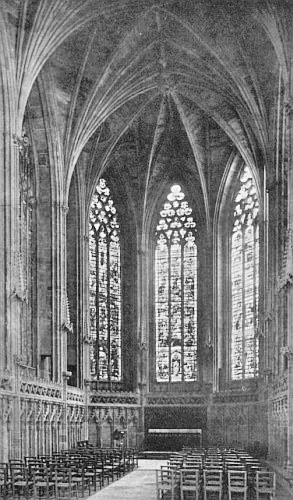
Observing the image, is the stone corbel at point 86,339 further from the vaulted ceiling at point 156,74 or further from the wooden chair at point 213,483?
the wooden chair at point 213,483

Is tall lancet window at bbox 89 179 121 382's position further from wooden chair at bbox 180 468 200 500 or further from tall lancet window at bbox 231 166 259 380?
wooden chair at bbox 180 468 200 500

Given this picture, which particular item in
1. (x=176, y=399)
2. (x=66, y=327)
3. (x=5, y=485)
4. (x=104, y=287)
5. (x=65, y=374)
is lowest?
(x=176, y=399)

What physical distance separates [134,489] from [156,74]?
65.6 ft

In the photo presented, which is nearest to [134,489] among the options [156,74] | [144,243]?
[156,74]

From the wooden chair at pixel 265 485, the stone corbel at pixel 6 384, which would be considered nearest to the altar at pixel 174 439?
the stone corbel at pixel 6 384

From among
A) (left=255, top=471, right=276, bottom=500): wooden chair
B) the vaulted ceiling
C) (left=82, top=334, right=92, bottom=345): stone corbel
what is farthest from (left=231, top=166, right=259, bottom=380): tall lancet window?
(left=255, top=471, right=276, bottom=500): wooden chair

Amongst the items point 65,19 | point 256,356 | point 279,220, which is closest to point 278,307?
point 279,220

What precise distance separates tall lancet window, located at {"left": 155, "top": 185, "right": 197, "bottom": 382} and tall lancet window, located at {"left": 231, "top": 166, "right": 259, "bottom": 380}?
252cm

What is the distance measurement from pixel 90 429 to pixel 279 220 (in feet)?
47.5

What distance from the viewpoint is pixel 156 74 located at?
1406 inches

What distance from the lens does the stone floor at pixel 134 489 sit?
20.8 m

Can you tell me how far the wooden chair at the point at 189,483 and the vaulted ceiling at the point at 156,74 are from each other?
14.0 meters

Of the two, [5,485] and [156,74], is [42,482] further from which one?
[156,74]

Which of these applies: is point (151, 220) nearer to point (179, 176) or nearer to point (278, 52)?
point (179, 176)
